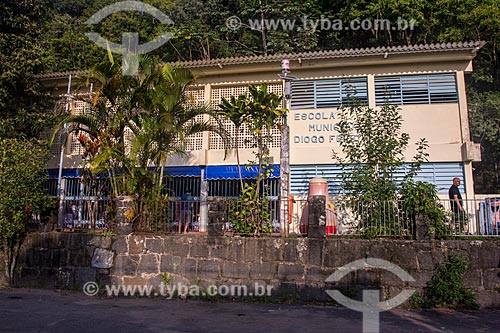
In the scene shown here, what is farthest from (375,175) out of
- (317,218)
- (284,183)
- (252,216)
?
(252,216)

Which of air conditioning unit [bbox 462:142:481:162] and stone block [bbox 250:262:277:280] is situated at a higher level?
air conditioning unit [bbox 462:142:481:162]

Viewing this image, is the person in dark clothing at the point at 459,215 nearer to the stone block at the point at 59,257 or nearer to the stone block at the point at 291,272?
the stone block at the point at 291,272

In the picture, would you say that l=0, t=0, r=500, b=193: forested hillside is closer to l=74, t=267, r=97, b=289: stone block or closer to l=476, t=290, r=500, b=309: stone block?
l=74, t=267, r=97, b=289: stone block

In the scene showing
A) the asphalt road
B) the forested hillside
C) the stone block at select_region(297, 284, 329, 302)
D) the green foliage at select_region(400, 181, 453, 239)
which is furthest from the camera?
the forested hillside

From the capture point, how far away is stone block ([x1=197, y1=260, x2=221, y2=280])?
866 cm

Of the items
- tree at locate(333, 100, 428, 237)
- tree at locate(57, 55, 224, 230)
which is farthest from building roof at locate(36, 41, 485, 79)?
tree at locate(333, 100, 428, 237)

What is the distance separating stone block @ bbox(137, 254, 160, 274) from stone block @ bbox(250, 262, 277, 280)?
1.99 m

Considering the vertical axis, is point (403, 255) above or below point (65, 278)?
above

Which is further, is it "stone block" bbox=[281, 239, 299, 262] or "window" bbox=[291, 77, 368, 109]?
"window" bbox=[291, 77, 368, 109]

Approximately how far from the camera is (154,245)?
898cm

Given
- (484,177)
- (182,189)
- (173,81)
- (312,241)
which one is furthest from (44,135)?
(484,177)

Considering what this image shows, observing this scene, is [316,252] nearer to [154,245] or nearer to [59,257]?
[154,245]

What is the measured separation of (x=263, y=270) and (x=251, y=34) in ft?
53.3

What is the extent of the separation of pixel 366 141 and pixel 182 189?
753 cm
